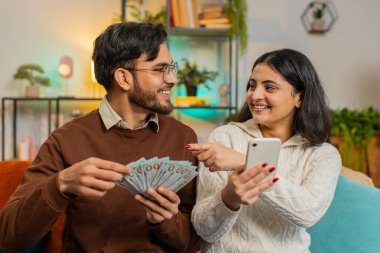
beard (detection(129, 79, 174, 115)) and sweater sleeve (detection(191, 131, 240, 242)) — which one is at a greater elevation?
beard (detection(129, 79, 174, 115))

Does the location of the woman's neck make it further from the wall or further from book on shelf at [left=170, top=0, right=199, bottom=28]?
the wall

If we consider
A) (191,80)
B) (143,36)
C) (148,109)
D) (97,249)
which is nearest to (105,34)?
(143,36)

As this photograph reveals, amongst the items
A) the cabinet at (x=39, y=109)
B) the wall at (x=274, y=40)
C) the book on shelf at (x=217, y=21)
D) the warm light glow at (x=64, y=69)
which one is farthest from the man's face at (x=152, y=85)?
the wall at (x=274, y=40)

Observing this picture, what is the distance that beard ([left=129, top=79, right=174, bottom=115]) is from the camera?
184cm

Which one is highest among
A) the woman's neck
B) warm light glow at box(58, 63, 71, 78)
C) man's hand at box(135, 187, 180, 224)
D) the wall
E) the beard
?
the wall

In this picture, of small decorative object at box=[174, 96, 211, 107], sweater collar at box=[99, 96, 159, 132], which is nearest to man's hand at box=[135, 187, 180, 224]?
sweater collar at box=[99, 96, 159, 132]

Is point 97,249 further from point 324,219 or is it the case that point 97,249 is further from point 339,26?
point 339,26

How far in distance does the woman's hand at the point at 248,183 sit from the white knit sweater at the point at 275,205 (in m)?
0.10

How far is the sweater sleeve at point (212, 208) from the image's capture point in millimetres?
1606

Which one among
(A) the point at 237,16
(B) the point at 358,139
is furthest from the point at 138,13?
(B) the point at 358,139

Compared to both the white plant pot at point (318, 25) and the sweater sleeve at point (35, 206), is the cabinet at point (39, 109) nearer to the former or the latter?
the white plant pot at point (318, 25)

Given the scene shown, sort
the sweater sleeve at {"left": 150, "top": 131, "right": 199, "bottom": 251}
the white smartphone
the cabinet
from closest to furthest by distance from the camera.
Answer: the white smartphone, the sweater sleeve at {"left": 150, "top": 131, "right": 199, "bottom": 251}, the cabinet

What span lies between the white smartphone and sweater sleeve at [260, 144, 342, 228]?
0.15 m

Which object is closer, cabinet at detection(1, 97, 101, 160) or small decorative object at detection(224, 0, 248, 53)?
small decorative object at detection(224, 0, 248, 53)
